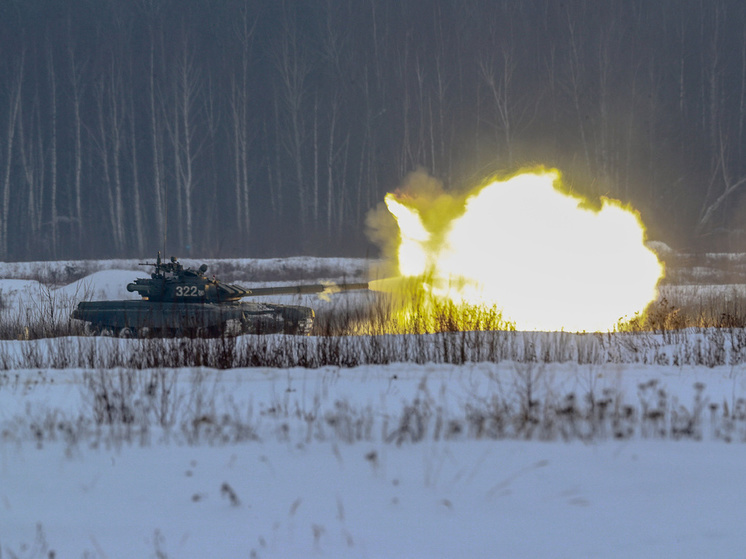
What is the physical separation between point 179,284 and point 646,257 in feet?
38.3

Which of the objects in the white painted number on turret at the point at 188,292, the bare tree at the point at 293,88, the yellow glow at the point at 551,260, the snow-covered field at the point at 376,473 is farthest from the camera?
the bare tree at the point at 293,88

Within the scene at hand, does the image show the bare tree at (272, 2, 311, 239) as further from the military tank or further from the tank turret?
the military tank

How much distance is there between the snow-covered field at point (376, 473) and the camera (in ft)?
16.9

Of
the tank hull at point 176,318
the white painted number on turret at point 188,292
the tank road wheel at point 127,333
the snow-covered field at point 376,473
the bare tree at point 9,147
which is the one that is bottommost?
the snow-covered field at point 376,473

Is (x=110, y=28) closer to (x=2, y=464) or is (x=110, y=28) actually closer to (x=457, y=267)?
(x=457, y=267)

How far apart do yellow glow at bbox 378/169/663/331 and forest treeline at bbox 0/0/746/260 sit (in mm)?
24243

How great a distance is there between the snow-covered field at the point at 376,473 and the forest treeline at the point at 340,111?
35.1 metres

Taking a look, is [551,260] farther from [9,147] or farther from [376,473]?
[9,147]

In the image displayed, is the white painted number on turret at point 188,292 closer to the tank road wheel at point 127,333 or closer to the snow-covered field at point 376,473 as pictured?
the tank road wheel at point 127,333

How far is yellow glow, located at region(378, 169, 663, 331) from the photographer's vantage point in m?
18.5

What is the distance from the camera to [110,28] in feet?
172

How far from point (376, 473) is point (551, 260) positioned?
13.3 metres

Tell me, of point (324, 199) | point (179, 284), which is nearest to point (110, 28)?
point (324, 199)

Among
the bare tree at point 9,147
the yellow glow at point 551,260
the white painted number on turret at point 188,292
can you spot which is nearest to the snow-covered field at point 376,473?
the white painted number on turret at point 188,292
